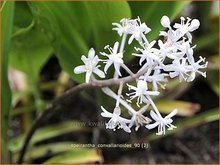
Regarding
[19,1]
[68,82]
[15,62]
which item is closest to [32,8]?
[19,1]

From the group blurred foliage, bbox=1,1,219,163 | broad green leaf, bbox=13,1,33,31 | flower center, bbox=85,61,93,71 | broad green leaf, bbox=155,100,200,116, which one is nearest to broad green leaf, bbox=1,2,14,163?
blurred foliage, bbox=1,1,219,163

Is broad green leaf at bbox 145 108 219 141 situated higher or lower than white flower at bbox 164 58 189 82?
higher

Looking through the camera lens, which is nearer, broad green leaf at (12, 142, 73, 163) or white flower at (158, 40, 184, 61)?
white flower at (158, 40, 184, 61)

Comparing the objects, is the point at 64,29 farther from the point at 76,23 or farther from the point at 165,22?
the point at 165,22

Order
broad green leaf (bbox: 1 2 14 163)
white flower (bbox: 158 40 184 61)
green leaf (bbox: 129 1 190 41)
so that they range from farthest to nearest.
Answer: green leaf (bbox: 129 1 190 41) → broad green leaf (bbox: 1 2 14 163) → white flower (bbox: 158 40 184 61)

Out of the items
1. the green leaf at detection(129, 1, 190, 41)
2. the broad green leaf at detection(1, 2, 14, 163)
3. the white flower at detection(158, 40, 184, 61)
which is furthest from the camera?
the green leaf at detection(129, 1, 190, 41)

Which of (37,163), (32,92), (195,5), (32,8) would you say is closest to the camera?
(32,8)

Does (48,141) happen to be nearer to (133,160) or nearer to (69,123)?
(69,123)

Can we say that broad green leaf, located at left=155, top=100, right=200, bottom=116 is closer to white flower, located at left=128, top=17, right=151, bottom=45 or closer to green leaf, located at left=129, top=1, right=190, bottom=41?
green leaf, located at left=129, top=1, right=190, bottom=41
